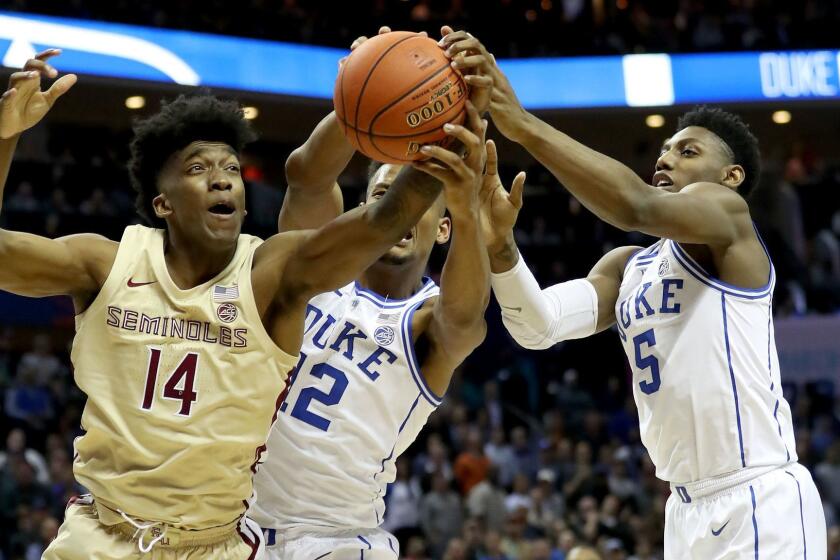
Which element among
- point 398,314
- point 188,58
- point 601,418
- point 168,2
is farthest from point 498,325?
point 398,314

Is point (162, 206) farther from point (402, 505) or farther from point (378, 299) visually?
point (402, 505)

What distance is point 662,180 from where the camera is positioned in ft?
14.4

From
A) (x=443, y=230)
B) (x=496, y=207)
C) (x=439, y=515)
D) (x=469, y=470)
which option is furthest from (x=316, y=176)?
(x=469, y=470)

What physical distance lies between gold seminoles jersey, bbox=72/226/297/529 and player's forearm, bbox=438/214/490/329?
66cm

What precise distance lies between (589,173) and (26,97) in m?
1.75

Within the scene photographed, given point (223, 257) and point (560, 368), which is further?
point (560, 368)

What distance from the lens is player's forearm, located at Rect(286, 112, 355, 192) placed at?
172 inches

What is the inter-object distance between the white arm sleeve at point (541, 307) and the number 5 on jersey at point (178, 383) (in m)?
1.24

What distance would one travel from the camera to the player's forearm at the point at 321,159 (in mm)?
4363

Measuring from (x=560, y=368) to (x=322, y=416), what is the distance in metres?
10.2

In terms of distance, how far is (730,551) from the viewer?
384cm

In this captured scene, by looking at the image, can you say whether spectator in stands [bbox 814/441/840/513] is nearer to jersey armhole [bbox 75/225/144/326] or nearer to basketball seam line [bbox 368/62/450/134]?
basketball seam line [bbox 368/62/450/134]

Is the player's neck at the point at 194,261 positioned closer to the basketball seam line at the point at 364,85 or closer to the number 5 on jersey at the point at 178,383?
the number 5 on jersey at the point at 178,383

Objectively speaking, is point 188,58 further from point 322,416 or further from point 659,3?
point 322,416
